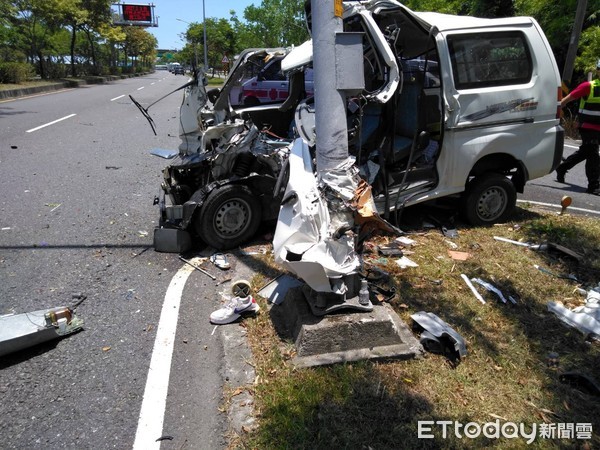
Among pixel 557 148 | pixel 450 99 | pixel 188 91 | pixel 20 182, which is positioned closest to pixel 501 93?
pixel 450 99

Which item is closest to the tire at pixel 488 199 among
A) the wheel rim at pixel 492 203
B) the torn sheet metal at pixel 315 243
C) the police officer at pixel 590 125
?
the wheel rim at pixel 492 203

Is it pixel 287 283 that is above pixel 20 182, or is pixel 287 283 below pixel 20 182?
below

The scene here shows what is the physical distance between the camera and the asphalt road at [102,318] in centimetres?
258

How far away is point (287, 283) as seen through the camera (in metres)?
4.05

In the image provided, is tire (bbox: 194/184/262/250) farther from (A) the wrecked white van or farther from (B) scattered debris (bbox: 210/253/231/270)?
(A) the wrecked white van

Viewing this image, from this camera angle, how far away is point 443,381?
2889 millimetres

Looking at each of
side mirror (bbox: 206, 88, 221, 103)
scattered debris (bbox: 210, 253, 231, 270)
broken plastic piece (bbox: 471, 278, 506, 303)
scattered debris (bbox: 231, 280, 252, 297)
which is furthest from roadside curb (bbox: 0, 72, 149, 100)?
broken plastic piece (bbox: 471, 278, 506, 303)

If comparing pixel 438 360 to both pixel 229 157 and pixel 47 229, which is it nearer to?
pixel 229 157

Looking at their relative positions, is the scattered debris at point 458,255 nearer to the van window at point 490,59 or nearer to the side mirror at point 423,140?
the side mirror at point 423,140

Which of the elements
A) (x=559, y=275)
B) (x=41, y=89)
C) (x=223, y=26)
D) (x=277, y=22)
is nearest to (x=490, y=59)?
(x=559, y=275)

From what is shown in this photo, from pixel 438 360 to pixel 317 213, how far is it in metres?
1.32

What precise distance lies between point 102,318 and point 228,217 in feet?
5.37

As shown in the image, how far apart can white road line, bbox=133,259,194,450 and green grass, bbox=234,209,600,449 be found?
52cm

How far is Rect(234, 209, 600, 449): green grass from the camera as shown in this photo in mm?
2492
